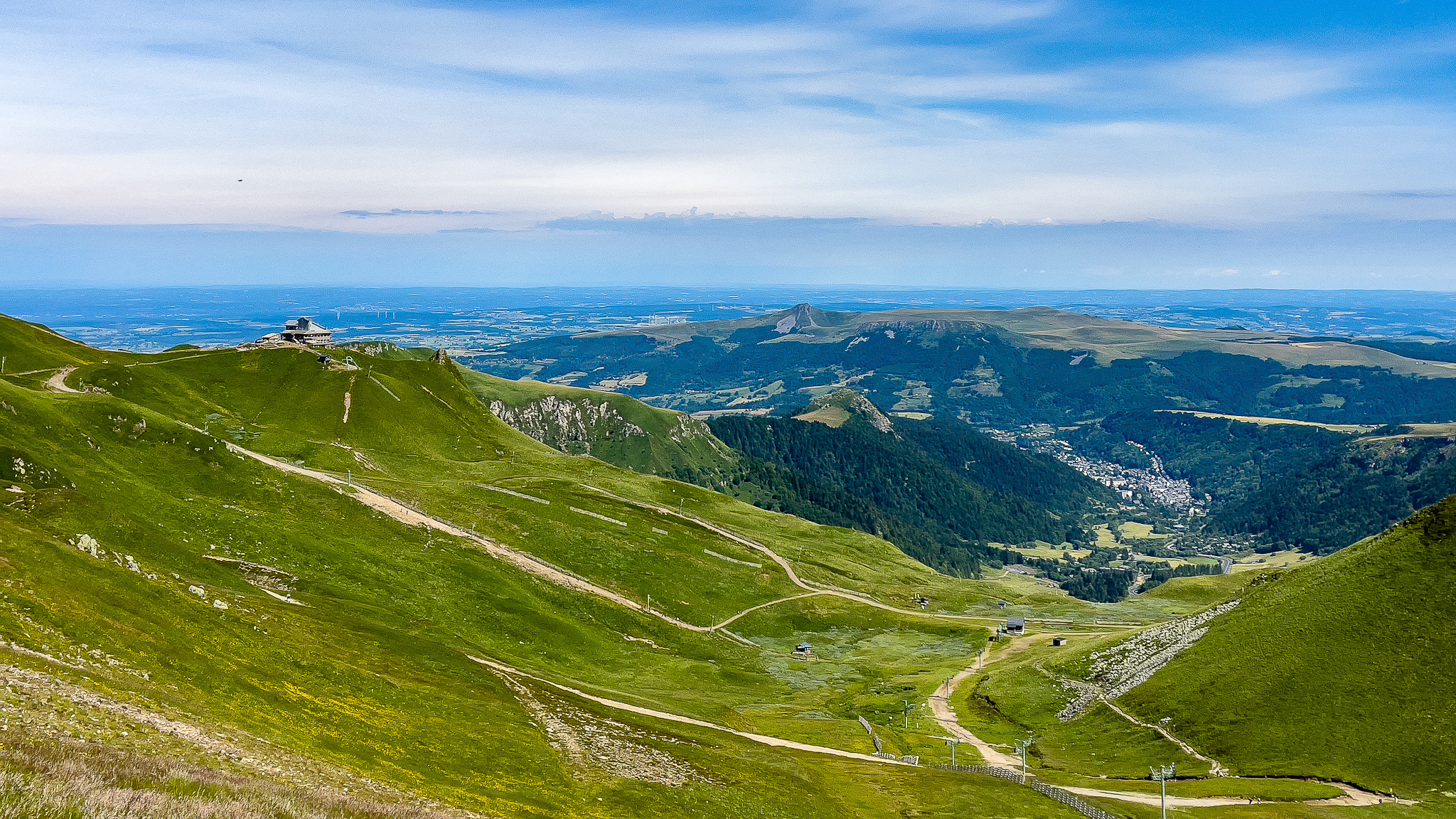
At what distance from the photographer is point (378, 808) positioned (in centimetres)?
3791

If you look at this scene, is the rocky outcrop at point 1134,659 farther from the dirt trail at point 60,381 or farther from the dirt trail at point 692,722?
the dirt trail at point 60,381

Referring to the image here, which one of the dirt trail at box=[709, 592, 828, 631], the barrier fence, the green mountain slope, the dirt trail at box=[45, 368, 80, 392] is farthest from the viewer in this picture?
the dirt trail at box=[45, 368, 80, 392]

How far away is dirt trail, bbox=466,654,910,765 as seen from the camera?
90.2 m

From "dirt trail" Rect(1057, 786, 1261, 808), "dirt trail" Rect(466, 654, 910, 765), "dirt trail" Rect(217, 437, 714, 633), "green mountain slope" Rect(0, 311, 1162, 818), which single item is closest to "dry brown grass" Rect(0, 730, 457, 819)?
"green mountain slope" Rect(0, 311, 1162, 818)

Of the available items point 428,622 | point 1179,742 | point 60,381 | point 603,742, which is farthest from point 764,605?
point 60,381

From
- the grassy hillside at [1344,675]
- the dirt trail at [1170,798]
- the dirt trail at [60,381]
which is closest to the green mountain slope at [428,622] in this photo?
the dirt trail at [60,381]

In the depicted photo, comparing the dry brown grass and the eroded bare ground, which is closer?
the dry brown grass

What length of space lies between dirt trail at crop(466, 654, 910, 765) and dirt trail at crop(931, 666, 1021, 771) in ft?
43.1

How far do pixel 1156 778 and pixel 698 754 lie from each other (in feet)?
154

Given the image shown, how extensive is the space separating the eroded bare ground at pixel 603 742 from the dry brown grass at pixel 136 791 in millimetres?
30761

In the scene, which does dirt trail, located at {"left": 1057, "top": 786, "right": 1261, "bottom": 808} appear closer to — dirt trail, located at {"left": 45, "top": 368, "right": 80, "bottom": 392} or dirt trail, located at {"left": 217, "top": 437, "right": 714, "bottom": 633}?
dirt trail, located at {"left": 217, "top": 437, "right": 714, "bottom": 633}

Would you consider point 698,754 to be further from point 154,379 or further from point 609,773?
point 154,379

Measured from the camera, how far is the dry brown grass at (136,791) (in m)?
25.9

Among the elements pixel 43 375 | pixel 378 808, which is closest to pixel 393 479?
pixel 43 375
